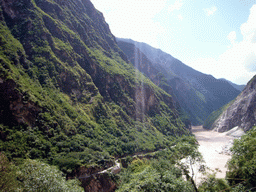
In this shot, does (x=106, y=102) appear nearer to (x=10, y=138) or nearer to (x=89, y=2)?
(x=10, y=138)

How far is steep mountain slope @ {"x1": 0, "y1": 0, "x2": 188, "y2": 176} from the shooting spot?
3647cm

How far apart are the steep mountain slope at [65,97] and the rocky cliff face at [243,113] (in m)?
38.6

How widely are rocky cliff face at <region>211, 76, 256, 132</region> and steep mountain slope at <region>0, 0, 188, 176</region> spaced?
127ft

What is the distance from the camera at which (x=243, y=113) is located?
4094 inches

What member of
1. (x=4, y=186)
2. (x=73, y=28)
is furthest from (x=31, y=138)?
(x=73, y=28)

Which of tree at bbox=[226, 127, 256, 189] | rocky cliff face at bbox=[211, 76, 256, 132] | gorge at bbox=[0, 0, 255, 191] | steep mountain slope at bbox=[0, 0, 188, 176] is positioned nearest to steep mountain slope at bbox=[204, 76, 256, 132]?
rocky cliff face at bbox=[211, 76, 256, 132]

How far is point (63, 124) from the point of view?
151 feet

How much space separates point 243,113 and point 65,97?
351 ft

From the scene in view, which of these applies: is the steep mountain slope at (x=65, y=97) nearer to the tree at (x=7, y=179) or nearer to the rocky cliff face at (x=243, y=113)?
the tree at (x=7, y=179)

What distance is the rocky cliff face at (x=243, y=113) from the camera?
94.9 m

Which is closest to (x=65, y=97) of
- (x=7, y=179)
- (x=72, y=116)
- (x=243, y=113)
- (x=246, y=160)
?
(x=72, y=116)

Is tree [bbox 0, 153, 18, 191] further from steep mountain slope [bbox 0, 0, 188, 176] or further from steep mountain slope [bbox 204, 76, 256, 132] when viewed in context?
steep mountain slope [bbox 204, 76, 256, 132]

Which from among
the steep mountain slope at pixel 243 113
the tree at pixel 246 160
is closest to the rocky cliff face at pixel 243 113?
the steep mountain slope at pixel 243 113

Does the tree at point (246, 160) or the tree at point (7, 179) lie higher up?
the tree at point (246, 160)
